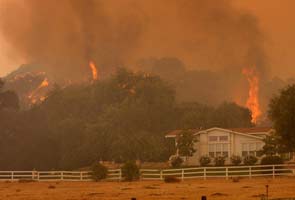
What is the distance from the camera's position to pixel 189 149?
7331 centimetres

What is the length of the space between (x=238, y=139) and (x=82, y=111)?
52530 millimetres

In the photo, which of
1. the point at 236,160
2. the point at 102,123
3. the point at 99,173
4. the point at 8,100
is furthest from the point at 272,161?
the point at 8,100

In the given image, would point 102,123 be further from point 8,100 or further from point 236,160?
point 236,160

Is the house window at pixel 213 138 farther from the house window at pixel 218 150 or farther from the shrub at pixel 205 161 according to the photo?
the shrub at pixel 205 161

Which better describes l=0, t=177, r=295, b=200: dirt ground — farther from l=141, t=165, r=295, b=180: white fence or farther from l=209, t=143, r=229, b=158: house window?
l=209, t=143, r=229, b=158: house window

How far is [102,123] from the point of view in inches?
3912

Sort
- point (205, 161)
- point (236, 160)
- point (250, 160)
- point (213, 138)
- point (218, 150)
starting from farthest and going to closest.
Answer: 1. point (213, 138)
2. point (218, 150)
3. point (205, 161)
4. point (236, 160)
5. point (250, 160)

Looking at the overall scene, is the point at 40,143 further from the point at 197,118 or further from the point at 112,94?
the point at 112,94

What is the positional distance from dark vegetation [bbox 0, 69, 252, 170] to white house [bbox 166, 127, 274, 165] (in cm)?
799

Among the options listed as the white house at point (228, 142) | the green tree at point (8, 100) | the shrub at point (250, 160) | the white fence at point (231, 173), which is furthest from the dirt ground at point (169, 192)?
the green tree at point (8, 100)

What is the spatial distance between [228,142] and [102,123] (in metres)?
31.6

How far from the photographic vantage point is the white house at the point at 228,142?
72000 mm

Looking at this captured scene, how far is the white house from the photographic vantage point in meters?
72.0

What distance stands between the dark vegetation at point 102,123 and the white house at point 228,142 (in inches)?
315
